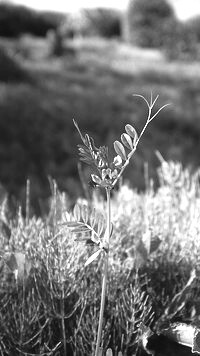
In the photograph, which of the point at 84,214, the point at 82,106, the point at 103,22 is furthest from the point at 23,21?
the point at 84,214

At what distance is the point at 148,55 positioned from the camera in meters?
17.4

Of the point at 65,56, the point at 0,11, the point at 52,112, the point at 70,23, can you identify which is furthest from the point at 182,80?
the point at 70,23

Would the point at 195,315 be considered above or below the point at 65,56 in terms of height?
below

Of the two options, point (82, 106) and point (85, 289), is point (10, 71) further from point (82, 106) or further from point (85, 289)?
point (85, 289)

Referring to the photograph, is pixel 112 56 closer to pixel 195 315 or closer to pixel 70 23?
pixel 70 23

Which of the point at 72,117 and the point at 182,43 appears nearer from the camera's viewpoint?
the point at 72,117

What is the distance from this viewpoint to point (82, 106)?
26.6 feet

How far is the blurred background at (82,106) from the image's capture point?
20.3ft

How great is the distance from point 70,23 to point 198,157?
16271mm

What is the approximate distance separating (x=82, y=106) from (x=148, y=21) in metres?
13.7

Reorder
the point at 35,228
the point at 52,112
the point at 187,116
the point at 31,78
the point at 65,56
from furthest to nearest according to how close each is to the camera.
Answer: the point at 65,56 → the point at 31,78 → the point at 187,116 → the point at 52,112 → the point at 35,228

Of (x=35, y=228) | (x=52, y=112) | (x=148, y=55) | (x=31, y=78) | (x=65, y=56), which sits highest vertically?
(x=148, y=55)

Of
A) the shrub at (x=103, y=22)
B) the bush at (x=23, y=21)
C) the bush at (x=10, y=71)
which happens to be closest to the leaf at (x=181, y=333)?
the bush at (x=10, y=71)

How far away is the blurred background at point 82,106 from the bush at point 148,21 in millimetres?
1551
